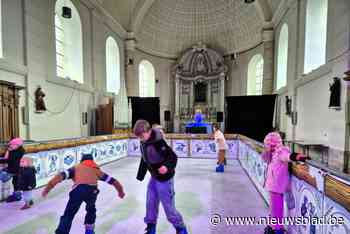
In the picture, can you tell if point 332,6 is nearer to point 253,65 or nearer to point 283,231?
point 283,231

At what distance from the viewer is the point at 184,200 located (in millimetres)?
3385

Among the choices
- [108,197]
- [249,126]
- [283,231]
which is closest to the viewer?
[283,231]

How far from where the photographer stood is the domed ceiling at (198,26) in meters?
12.2

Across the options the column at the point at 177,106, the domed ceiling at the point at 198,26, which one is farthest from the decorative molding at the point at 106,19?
the column at the point at 177,106

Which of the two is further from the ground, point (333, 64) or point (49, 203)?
point (333, 64)

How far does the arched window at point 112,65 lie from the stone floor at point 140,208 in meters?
7.65

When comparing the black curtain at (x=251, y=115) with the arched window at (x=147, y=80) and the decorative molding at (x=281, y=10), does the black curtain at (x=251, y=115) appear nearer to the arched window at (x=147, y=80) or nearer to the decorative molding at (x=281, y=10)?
the decorative molding at (x=281, y=10)

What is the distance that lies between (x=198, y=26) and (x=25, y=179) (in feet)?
45.5

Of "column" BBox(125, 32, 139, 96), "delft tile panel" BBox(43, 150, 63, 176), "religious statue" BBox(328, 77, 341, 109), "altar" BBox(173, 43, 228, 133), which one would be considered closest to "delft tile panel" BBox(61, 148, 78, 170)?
"delft tile panel" BBox(43, 150, 63, 176)

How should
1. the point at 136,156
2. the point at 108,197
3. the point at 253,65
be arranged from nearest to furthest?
the point at 108,197, the point at 136,156, the point at 253,65

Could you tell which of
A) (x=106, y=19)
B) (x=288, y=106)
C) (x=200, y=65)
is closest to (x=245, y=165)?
(x=288, y=106)

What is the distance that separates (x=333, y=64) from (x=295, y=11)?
4.03 meters

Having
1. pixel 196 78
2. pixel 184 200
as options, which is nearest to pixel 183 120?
pixel 196 78

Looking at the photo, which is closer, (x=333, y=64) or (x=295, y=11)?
(x=333, y=64)
